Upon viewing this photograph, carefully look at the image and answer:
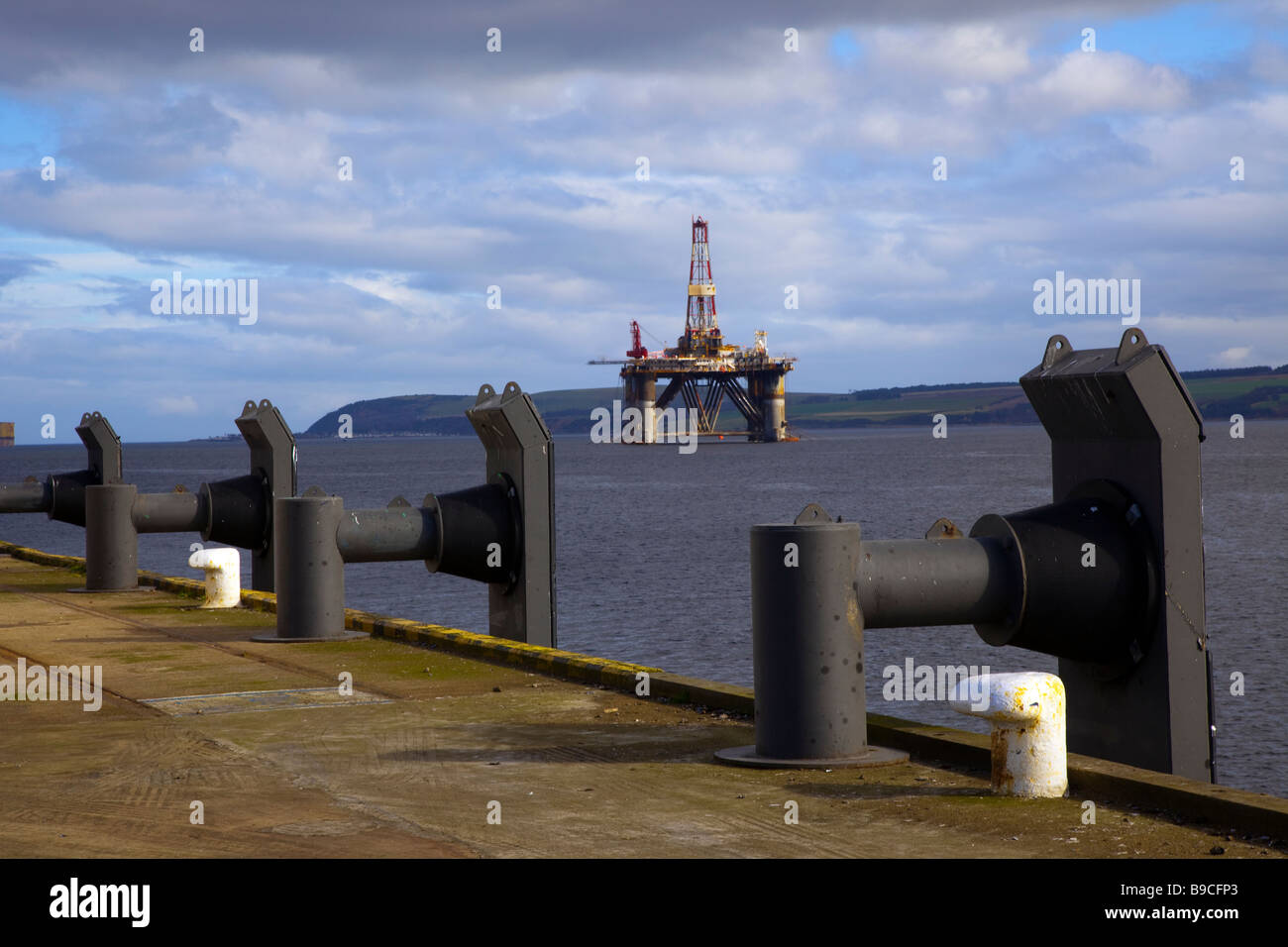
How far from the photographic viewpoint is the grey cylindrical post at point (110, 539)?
15.6m

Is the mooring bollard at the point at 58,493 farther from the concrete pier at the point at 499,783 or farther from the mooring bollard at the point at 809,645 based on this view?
the mooring bollard at the point at 809,645

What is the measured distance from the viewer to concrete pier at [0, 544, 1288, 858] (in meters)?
5.18

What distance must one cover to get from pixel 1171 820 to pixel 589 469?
126 meters

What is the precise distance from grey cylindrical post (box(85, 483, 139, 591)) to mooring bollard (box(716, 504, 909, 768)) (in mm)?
10925

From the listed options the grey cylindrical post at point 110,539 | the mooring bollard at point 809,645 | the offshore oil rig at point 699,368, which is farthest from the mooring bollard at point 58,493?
the offshore oil rig at point 699,368

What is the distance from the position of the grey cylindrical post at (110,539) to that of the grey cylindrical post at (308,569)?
16.5 ft

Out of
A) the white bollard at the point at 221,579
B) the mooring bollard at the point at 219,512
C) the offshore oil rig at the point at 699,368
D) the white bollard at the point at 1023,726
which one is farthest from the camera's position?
the offshore oil rig at the point at 699,368

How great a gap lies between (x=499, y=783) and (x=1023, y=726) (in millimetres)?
2142

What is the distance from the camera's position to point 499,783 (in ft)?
20.5

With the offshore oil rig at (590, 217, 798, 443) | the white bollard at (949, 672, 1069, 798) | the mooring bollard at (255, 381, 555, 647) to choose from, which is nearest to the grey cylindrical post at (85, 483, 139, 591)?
the mooring bollard at (255, 381, 555, 647)

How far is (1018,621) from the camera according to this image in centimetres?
701

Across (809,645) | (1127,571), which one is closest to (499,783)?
(809,645)

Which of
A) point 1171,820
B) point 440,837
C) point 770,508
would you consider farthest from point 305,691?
point 770,508

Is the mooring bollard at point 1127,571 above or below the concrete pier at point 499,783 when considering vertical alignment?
above
